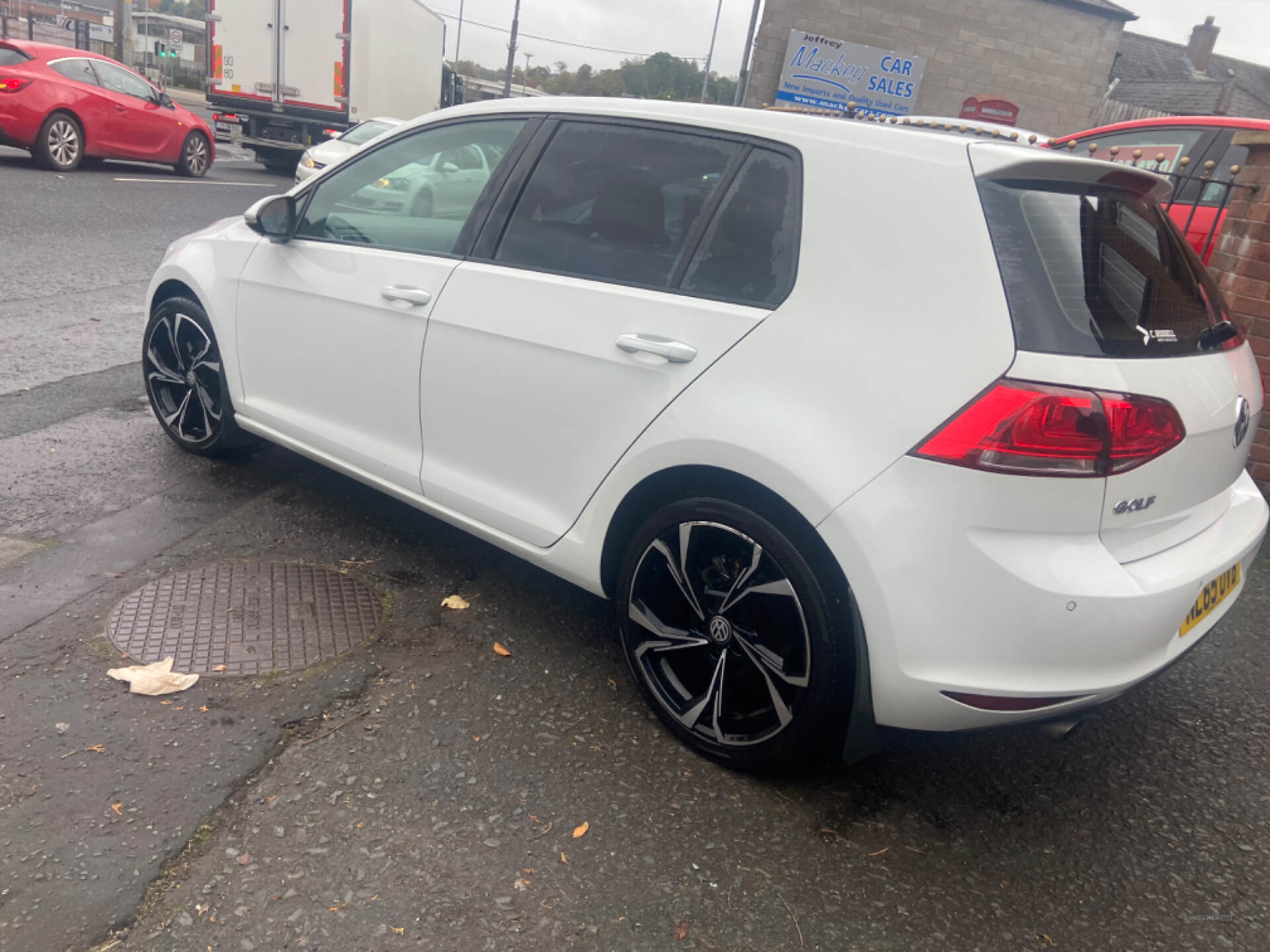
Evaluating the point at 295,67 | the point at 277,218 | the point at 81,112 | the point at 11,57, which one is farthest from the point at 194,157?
the point at 277,218

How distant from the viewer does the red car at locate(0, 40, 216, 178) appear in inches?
495

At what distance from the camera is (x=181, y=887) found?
209 cm

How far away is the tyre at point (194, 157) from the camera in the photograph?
1540 cm

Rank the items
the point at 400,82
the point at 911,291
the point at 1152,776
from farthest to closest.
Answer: the point at 400,82
the point at 1152,776
the point at 911,291

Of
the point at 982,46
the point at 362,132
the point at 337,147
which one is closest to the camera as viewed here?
the point at 337,147

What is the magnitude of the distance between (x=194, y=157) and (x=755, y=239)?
51.3 ft

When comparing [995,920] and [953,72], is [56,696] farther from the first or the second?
[953,72]

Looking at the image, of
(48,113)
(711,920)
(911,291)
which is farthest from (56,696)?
(48,113)

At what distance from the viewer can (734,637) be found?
2.61 metres

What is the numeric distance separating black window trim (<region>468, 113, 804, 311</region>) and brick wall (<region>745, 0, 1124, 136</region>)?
1520 centimetres

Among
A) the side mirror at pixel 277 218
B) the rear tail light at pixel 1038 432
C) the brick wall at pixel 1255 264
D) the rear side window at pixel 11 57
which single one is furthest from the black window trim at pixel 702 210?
the rear side window at pixel 11 57

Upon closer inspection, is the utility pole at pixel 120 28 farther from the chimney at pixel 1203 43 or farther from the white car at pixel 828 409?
the chimney at pixel 1203 43

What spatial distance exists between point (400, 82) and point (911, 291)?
20.8m

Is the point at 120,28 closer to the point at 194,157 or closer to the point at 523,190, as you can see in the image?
the point at 194,157
